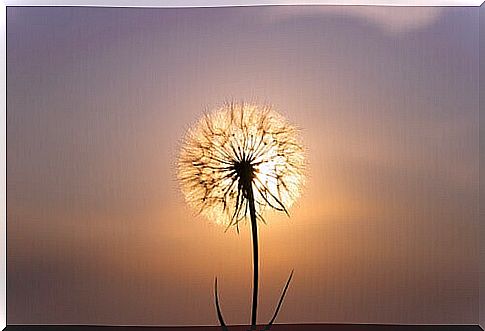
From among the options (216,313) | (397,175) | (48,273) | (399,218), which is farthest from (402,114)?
(48,273)

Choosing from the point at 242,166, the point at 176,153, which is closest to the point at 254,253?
the point at 242,166

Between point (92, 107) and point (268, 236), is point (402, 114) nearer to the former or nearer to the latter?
point (268, 236)

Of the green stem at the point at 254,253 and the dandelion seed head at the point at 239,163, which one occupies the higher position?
the dandelion seed head at the point at 239,163

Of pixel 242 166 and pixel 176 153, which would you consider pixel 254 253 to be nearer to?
pixel 242 166

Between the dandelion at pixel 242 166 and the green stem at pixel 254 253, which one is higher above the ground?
the dandelion at pixel 242 166
